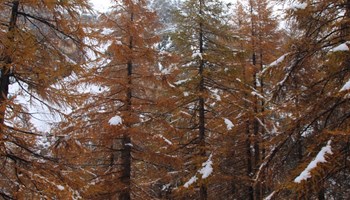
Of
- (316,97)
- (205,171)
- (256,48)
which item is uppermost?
(256,48)

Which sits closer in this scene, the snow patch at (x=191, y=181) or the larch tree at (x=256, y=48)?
the snow patch at (x=191, y=181)

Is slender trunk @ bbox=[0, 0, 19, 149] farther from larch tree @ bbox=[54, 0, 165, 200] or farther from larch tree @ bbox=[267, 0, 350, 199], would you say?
larch tree @ bbox=[267, 0, 350, 199]

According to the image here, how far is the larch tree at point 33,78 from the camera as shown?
605cm

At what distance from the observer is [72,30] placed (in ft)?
25.0

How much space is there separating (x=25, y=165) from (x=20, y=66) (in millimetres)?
1967

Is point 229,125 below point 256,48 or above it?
below

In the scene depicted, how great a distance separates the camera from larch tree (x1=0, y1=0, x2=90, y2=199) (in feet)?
19.9

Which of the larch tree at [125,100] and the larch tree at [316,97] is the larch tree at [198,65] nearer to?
the larch tree at [125,100]

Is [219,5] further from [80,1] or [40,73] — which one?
[40,73]

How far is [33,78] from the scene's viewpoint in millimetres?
7070

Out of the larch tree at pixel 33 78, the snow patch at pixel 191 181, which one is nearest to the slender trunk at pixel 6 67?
the larch tree at pixel 33 78

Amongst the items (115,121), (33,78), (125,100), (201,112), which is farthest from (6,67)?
(201,112)

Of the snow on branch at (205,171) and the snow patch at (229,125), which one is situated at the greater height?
the snow patch at (229,125)

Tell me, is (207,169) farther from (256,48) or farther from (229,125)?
(256,48)
